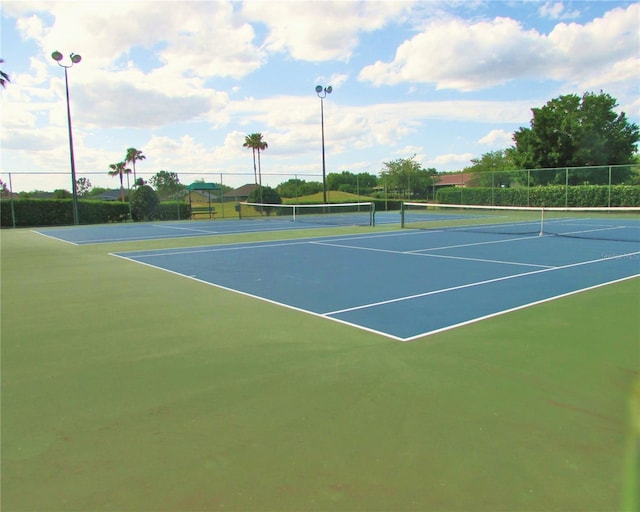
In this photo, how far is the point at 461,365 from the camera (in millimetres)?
4348

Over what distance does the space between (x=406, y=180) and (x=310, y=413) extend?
4881 centimetres

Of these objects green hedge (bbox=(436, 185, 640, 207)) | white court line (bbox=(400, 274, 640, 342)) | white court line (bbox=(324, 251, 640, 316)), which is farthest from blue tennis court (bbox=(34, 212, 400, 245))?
green hedge (bbox=(436, 185, 640, 207))

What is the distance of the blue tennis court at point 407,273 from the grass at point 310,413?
0.57m

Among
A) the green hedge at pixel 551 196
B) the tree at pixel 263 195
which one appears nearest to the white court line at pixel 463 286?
the green hedge at pixel 551 196

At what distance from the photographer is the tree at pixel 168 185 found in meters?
31.2

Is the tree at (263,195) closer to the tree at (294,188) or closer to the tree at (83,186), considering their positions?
the tree at (294,188)

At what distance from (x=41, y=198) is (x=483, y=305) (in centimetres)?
2705

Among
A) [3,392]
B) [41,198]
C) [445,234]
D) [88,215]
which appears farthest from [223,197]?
[3,392]

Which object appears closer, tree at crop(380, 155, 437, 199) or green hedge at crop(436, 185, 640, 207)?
green hedge at crop(436, 185, 640, 207)

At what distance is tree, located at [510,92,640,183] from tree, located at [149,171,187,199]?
2565cm

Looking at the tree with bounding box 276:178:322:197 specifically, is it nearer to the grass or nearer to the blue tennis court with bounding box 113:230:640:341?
the blue tennis court with bounding box 113:230:640:341

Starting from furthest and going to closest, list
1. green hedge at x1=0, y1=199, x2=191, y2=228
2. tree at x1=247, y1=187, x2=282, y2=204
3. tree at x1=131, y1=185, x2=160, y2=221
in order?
tree at x1=247, y1=187, x2=282, y2=204
tree at x1=131, y1=185, x2=160, y2=221
green hedge at x1=0, y1=199, x2=191, y2=228

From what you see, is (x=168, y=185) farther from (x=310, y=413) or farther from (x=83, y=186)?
(x=310, y=413)

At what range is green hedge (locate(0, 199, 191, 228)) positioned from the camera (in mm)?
26656
